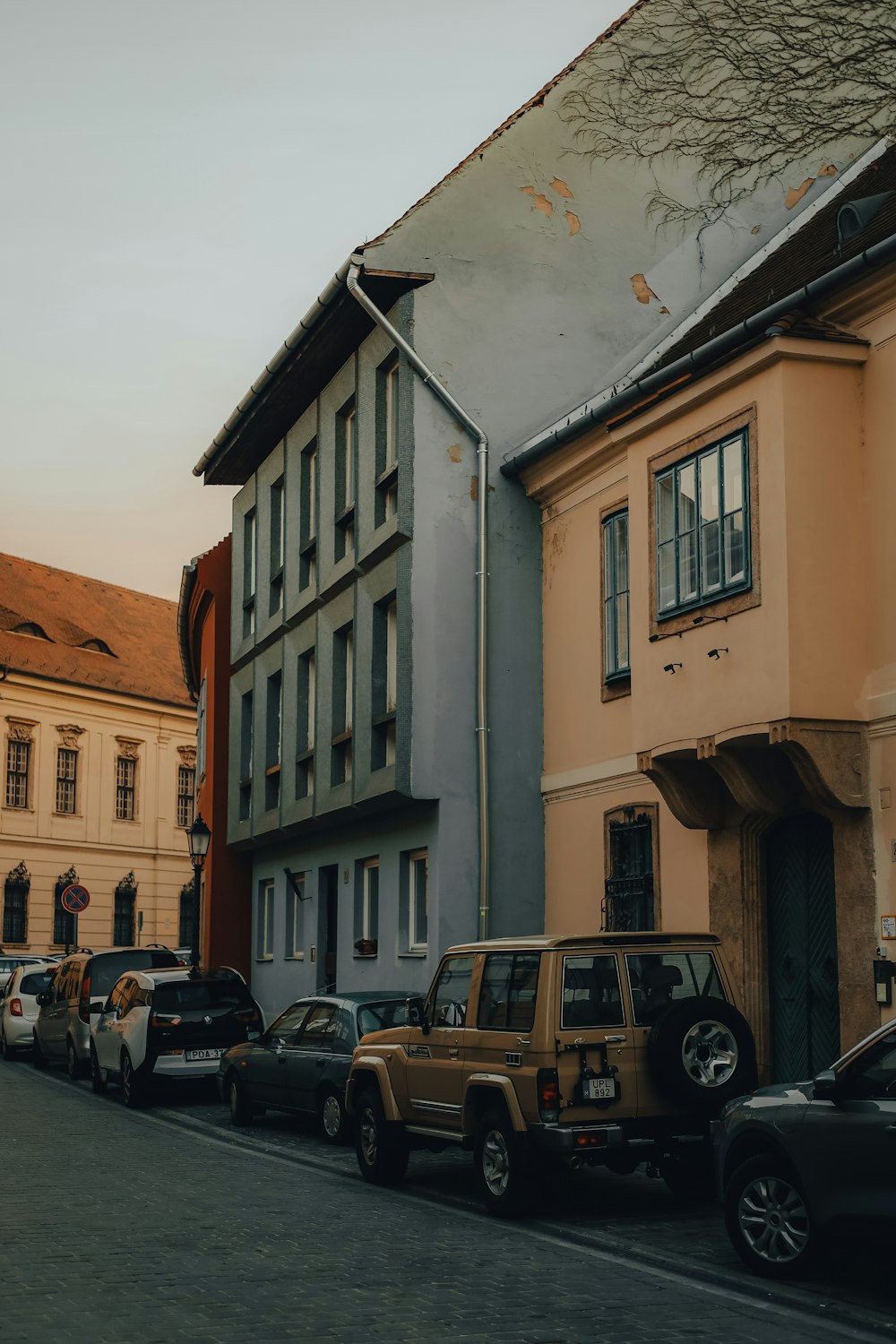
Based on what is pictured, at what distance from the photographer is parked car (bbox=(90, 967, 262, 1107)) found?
19.8 meters

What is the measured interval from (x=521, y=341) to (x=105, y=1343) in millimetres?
15765

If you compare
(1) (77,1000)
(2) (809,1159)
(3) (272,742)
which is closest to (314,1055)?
(2) (809,1159)

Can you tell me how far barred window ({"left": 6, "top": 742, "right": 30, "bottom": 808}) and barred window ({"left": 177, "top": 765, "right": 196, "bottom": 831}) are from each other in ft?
23.8

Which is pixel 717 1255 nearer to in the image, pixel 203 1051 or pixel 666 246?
pixel 203 1051

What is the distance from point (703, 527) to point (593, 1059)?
5.90 metres

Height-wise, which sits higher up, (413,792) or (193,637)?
(193,637)

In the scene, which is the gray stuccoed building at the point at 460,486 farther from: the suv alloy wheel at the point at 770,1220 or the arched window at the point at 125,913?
the arched window at the point at 125,913

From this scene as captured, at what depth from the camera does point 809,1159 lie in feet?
27.8

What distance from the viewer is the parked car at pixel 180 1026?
1980cm

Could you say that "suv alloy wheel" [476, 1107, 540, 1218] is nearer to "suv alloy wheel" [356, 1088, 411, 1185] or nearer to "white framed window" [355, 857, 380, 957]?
"suv alloy wheel" [356, 1088, 411, 1185]

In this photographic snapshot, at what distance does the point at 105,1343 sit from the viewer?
23.8ft

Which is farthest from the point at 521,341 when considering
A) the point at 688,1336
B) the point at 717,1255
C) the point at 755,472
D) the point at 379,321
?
the point at 688,1336

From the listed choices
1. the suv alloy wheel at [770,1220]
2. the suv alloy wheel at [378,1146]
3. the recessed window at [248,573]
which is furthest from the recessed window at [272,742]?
the suv alloy wheel at [770,1220]

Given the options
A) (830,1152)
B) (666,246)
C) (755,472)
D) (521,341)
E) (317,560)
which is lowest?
(830,1152)
